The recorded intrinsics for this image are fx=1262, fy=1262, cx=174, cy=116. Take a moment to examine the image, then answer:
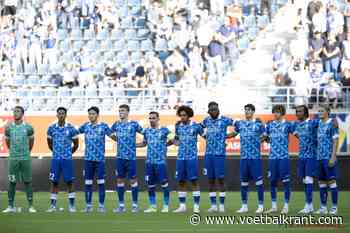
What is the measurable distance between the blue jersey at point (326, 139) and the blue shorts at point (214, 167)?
206cm

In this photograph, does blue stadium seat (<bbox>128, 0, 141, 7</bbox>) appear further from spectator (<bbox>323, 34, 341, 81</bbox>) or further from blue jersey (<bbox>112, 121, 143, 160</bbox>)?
blue jersey (<bbox>112, 121, 143, 160</bbox>)

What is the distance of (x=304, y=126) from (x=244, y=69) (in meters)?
11.2

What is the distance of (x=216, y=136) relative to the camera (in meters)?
26.8

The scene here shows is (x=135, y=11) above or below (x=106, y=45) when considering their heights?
above

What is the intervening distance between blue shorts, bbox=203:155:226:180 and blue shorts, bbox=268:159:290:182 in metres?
1.02

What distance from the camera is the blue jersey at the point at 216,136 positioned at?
1052 inches

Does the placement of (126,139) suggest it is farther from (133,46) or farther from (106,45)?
(106,45)

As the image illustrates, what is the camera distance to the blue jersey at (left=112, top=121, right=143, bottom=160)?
88.3 feet

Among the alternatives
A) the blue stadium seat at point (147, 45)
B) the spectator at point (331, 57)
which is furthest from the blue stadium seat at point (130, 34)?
the spectator at point (331, 57)

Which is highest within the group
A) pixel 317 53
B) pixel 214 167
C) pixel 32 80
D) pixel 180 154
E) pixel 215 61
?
pixel 317 53

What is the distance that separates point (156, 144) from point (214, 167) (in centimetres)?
132

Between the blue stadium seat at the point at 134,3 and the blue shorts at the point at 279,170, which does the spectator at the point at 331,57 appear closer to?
the blue stadium seat at the point at 134,3

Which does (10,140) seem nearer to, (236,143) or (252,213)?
(252,213)

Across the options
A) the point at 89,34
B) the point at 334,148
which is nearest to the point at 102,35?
the point at 89,34
